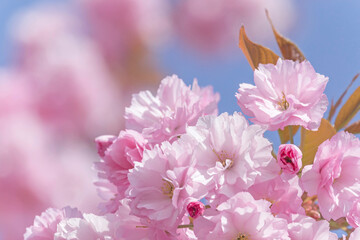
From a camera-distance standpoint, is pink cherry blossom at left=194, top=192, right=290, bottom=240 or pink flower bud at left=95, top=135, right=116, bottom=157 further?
pink flower bud at left=95, top=135, right=116, bottom=157

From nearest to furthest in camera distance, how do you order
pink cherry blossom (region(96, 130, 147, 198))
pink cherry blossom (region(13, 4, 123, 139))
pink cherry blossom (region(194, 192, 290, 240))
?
1. pink cherry blossom (region(194, 192, 290, 240))
2. pink cherry blossom (region(96, 130, 147, 198))
3. pink cherry blossom (region(13, 4, 123, 139))

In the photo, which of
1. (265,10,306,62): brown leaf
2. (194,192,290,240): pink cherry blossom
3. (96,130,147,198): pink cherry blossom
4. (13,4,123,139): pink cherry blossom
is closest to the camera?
(194,192,290,240): pink cherry blossom

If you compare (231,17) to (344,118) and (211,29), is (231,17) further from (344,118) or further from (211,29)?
(344,118)

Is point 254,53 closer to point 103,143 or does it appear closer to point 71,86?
point 103,143

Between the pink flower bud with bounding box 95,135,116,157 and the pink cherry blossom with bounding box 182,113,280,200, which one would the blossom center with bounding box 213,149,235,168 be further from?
the pink flower bud with bounding box 95,135,116,157

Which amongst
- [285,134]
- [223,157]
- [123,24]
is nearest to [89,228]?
[223,157]

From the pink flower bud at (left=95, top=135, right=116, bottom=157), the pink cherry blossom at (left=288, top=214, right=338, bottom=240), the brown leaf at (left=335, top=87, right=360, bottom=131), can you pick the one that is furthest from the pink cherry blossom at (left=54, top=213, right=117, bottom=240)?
the brown leaf at (left=335, top=87, right=360, bottom=131)

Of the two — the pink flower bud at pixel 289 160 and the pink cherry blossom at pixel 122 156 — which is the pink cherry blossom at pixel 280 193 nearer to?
the pink flower bud at pixel 289 160

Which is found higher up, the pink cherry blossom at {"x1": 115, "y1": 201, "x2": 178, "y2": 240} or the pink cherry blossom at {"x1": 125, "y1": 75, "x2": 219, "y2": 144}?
the pink cherry blossom at {"x1": 125, "y1": 75, "x2": 219, "y2": 144}

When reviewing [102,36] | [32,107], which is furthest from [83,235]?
[102,36]
